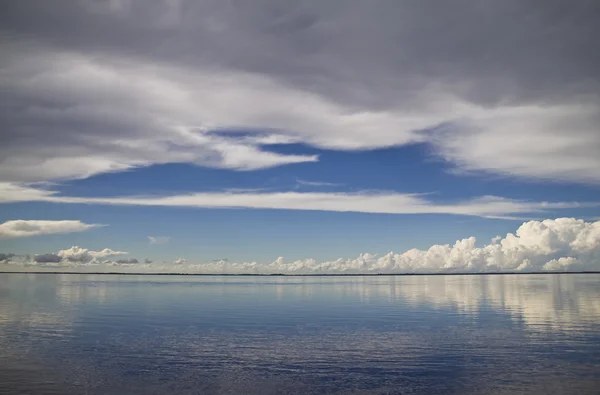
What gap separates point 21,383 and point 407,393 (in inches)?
1056

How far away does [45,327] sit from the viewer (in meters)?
62.8

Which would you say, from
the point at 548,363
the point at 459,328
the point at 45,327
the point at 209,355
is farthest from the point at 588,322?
the point at 45,327

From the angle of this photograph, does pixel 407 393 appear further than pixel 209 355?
No

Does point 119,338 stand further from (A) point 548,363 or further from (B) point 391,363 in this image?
(A) point 548,363

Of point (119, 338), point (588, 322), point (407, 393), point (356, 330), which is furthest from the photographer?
point (588, 322)

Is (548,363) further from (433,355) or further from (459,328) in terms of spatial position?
(459,328)

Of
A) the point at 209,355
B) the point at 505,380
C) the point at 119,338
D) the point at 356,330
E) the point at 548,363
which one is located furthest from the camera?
the point at 356,330

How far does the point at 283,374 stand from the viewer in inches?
1455

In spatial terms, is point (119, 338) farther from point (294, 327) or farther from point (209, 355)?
point (294, 327)

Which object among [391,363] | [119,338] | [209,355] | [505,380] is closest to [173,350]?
[209,355]

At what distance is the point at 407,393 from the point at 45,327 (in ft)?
168

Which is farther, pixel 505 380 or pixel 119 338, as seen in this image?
pixel 119 338

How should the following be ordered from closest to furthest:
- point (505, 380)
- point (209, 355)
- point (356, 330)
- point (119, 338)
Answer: point (505, 380) < point (209, 355) < point (119, 338) < point (356, 330)

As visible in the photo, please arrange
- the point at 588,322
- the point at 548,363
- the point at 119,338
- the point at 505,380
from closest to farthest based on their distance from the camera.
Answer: the point at 505,380 < the point at 548,363 < the point at 119,338 < the point at 588,322
